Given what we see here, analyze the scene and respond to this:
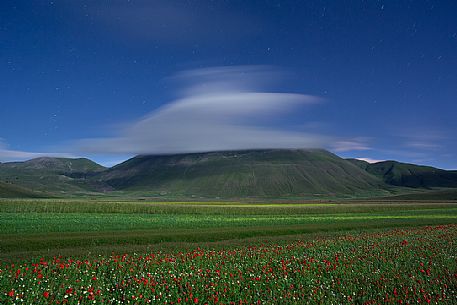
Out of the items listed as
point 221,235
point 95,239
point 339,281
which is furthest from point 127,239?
point 339,281

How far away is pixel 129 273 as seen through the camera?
16.1 metres

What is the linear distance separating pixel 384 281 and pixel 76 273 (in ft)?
42.8

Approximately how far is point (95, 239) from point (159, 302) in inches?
766

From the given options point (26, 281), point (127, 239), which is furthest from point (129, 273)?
point (127, 239)

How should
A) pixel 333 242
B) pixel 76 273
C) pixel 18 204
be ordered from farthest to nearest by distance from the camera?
pixel 18 204, pixel 333 242, pixel 76 273

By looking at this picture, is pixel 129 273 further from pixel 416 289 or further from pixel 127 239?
pixel 127 239

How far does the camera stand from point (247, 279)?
15109mm

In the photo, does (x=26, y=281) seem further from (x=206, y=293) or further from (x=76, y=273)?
(x=206, y=293)

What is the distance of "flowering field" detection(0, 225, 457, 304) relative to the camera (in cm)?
1245

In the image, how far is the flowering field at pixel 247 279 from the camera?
12445 millimetres

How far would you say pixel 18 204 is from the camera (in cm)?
7475

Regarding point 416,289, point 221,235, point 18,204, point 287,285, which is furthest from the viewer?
point 18,204

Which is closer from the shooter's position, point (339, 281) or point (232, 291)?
point (232, 291)

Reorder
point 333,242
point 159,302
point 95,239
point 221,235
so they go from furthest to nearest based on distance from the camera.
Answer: point 221,235 → point 95,239 → point 333,242 → point 159,302
